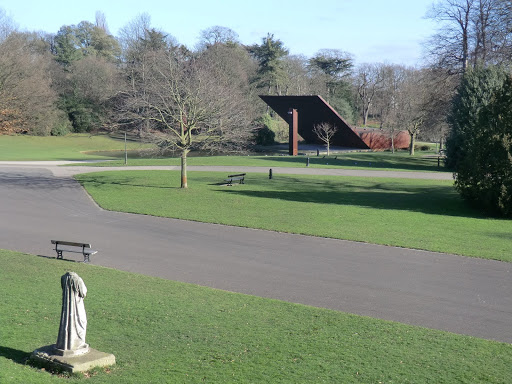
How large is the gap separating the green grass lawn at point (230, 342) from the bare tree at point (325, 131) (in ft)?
162

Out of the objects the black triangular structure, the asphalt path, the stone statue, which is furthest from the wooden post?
the stone statue

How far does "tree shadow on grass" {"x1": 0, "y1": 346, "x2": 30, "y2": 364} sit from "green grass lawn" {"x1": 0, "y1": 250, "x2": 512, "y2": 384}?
0.6 inches

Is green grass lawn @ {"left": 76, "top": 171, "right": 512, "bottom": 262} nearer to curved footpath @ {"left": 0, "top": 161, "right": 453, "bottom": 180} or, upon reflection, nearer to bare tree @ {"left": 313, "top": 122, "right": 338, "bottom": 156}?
curved footpath @ {"left": 0, "top": 161, "right": 453, "bottom": 180}

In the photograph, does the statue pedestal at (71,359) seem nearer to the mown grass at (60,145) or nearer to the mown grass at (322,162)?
the mown grass at (322,162)

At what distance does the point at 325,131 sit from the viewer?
62.2 metres

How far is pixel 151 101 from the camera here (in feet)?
104

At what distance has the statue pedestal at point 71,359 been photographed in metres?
7.83

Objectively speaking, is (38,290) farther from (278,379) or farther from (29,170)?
(29,170)

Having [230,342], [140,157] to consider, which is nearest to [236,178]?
[140,157]

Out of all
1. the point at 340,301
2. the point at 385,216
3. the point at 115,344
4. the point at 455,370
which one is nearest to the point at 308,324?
the point at 340,301

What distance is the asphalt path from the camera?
12.2m

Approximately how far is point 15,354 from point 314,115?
56073mm

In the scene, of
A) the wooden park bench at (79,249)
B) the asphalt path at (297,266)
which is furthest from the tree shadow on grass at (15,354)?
the wooden park bench at (79,249)

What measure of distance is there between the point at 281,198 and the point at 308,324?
19.1 meters
